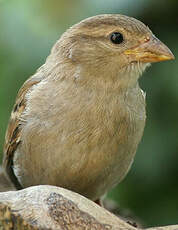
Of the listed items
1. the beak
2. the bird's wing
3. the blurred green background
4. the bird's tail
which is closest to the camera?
the beak

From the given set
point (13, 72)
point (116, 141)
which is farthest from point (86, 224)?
point (13, 72)

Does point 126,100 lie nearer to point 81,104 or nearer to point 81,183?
point 81,104

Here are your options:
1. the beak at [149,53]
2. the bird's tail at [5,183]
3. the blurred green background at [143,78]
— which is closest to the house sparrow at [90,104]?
the beak at [149,53]

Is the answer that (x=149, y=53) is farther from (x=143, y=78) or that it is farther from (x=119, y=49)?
(x=143, y=78)

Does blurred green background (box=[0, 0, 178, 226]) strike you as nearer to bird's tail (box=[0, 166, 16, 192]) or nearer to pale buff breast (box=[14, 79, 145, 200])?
bird's tail (box=[0, 166, 16, 192])

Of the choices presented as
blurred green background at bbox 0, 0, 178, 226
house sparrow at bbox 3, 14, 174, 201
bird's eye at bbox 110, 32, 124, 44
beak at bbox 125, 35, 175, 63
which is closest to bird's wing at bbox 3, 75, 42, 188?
Answer: house sparrow at bbox 3, 14, 174, 201

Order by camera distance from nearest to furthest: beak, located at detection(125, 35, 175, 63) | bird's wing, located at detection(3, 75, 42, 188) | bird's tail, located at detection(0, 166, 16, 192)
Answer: beak, located at detection(125, 35, 175, 63)
bird's wing, located at detection(3, 75, 42, 188)
bird's tail, located at detection(0, 166, 16, 192)

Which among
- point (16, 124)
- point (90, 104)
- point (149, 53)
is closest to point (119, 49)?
point (149, 53)

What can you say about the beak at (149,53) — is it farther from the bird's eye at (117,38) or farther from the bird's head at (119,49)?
the bird's eye at (117,38)
